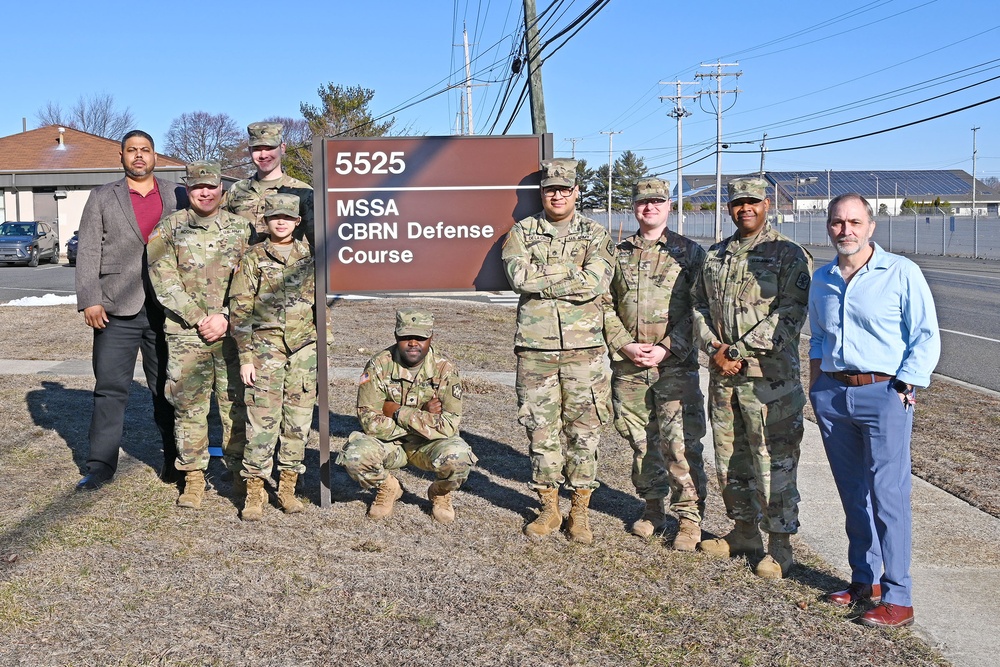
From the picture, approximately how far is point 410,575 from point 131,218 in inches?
117

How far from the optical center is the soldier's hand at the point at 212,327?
5582 millimetres

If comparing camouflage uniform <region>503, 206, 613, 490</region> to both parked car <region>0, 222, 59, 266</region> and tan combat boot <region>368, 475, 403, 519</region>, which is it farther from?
parked car <region>0, 222, 59, 266</region>

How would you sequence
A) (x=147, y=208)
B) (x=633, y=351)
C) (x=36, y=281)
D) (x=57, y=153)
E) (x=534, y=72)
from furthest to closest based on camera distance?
1. (x=57, y=153)
2. (x=36, y=281)
3. (x=534, y=72)
4. (x=147, y=208)
5. (x=633, y=351)

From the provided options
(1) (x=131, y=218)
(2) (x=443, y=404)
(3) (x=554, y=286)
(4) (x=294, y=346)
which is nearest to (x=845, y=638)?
(3) (x=554, y=286)

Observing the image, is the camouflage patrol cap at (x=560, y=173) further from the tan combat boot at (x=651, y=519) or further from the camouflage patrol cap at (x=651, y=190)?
the tan combat boot at (x=651, y=519)

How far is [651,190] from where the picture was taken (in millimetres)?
5051

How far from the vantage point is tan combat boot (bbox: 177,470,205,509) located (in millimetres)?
5746

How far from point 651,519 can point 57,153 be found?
44.3 meters

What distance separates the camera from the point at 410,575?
15.5 ft

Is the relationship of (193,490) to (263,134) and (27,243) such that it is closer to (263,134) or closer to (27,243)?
(263,134)

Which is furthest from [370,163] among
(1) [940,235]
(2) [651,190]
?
(1) [940,235]

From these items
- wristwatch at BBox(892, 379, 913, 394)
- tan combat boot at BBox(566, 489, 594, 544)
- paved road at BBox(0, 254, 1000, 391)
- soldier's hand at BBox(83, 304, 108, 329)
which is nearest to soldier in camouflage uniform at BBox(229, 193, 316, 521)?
soldier's hand at BBox(83, 304, 108, 329)

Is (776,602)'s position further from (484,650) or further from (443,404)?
(443,404)

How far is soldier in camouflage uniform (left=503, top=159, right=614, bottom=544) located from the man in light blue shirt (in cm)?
138
